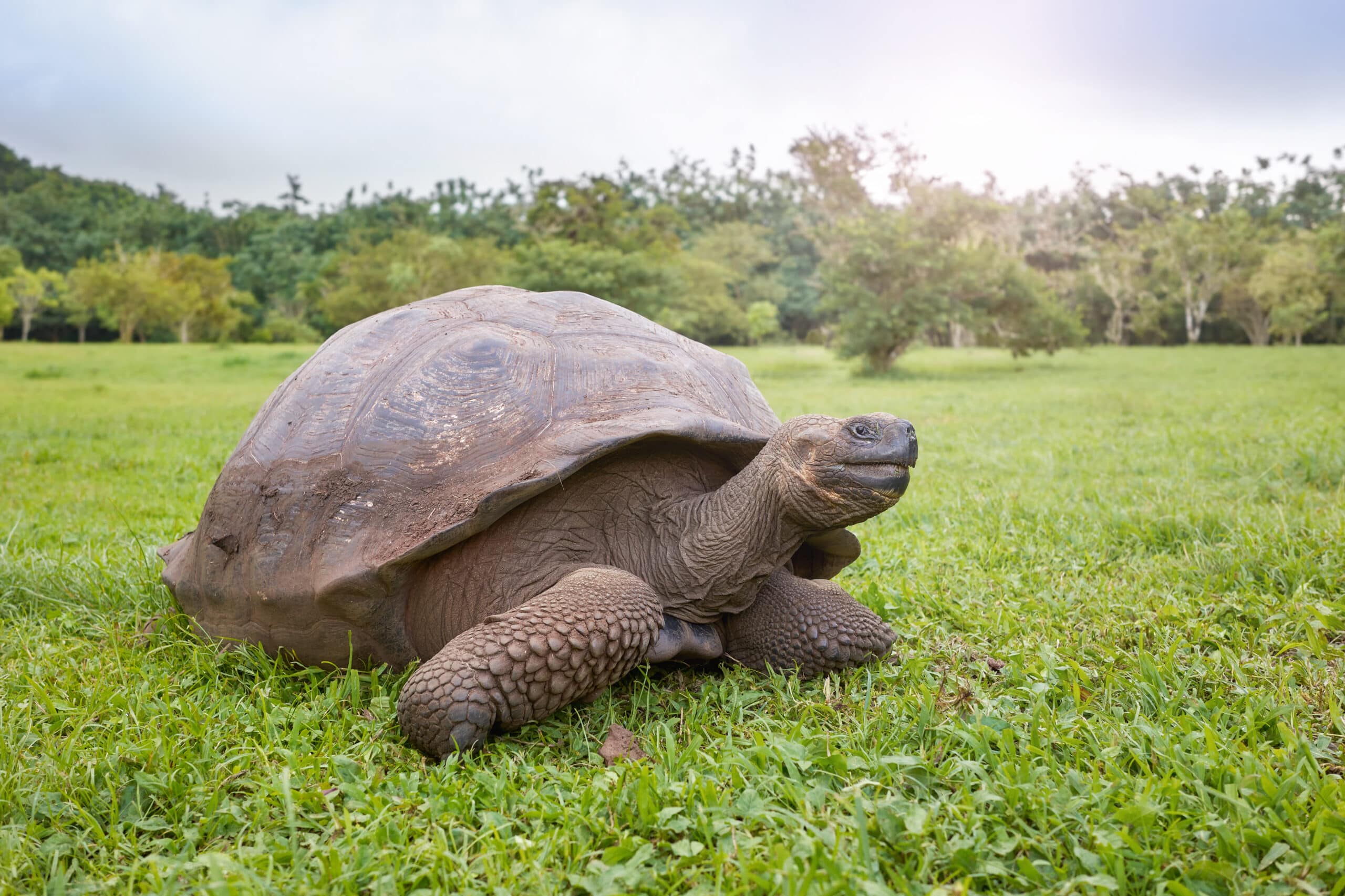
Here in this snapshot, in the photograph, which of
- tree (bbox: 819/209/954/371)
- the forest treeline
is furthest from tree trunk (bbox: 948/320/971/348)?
tree (bbox: 819/209/954/371)

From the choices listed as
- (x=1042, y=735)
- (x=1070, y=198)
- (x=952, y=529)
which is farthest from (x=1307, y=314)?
(x=1042, y=735)

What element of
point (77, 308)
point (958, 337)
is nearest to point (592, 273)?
point (77, 308)

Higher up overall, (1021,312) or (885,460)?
(1021,312)

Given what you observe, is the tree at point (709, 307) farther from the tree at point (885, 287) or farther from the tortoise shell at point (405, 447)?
the tortoise shell at point (405, 447)

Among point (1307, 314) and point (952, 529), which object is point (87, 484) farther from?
point (1307, 314)

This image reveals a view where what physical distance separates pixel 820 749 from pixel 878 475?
2.13ft

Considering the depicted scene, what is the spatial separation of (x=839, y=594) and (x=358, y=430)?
1.47m

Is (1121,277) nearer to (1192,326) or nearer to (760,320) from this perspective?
(1192,326)

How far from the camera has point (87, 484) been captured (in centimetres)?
548

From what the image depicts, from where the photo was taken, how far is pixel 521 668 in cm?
196

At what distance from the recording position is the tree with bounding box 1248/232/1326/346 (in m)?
30.2

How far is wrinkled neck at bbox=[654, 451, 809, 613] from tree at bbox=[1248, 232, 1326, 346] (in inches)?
1402

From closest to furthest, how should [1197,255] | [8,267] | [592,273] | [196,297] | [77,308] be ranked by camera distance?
[592,273], [8,267], [196,297], [77,308], [1197,255]

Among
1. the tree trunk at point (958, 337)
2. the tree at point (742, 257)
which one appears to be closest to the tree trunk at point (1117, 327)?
the tree trunk at point (958, 337)
